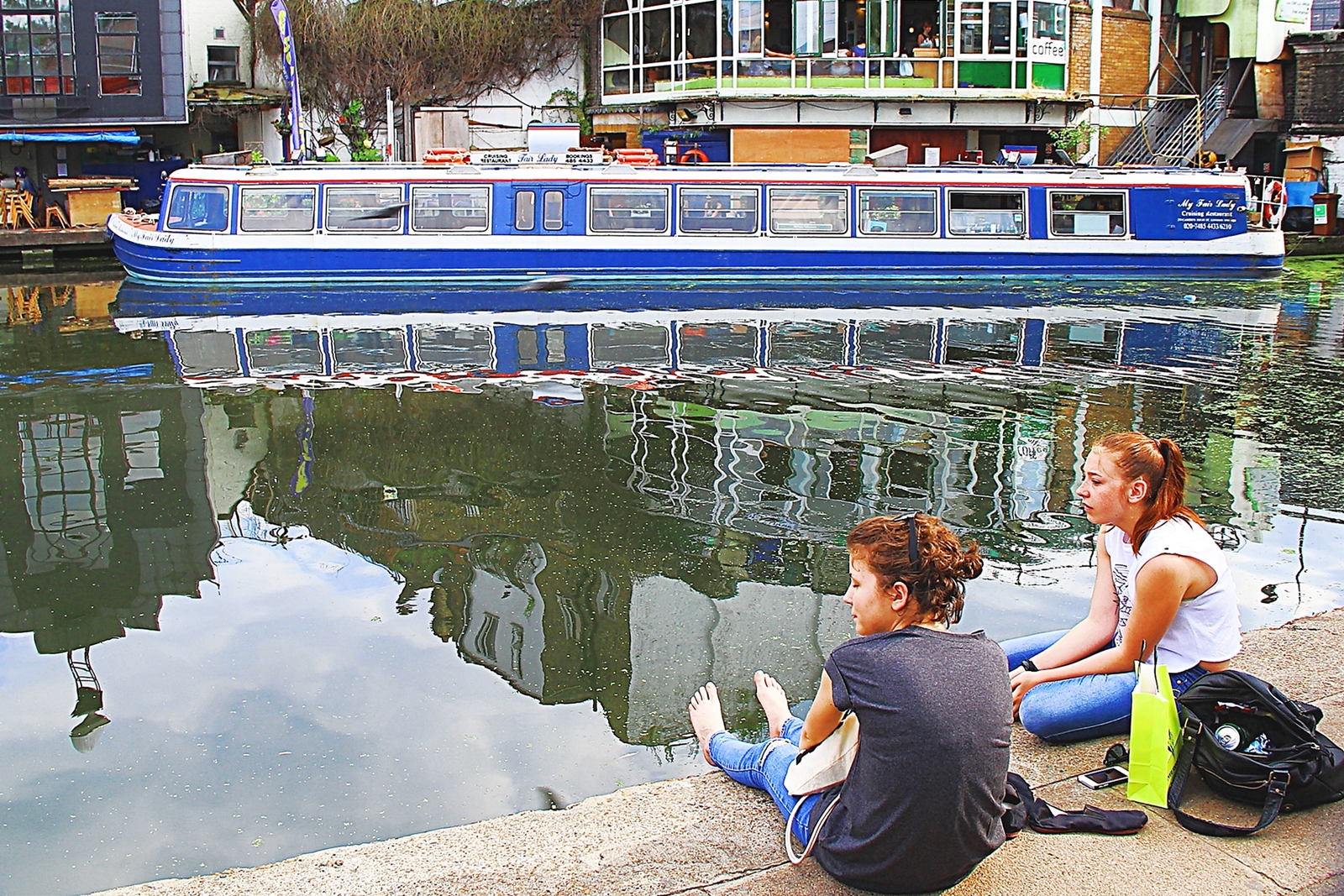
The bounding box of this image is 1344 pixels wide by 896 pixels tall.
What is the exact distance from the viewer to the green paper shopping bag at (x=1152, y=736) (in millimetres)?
3438

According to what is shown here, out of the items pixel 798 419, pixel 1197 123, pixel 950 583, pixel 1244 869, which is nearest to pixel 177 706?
pixel 950 583

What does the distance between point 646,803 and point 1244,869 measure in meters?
1.54

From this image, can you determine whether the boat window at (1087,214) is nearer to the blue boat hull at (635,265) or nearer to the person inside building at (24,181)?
the blue boat hull at (635,265)

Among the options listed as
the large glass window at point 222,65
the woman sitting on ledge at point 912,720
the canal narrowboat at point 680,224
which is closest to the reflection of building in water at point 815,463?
the woman sitting on ledge at point 912,720

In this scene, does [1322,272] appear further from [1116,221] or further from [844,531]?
[844,531]

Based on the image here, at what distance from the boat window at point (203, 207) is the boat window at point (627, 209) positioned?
17.5 ft

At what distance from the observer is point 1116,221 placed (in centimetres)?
2045

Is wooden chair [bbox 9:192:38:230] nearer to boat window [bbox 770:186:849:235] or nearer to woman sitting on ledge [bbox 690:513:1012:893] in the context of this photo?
boat window [bbox 770:186:849:235]

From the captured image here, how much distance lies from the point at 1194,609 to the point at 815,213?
16674 millimetres

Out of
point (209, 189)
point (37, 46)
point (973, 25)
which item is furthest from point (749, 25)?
point (37, 46)

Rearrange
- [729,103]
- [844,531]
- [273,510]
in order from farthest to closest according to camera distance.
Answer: [729,103] → [273,510] → [844,531]

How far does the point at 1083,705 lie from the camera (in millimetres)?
3871

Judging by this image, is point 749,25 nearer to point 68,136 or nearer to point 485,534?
point 68,136

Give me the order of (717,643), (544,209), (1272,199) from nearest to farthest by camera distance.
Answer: (717,643) < (544,209) < (1272,199)
